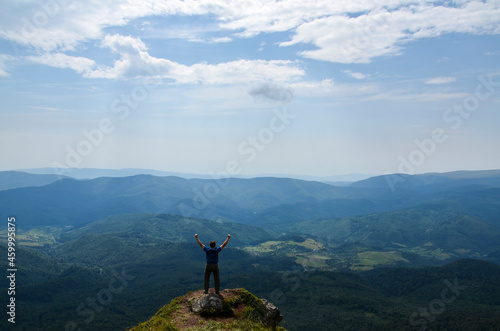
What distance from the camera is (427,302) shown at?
197 meters

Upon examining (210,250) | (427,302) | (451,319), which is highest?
(210,250)

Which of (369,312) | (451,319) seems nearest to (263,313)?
(451,319)

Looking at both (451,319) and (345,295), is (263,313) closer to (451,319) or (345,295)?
(451,319)

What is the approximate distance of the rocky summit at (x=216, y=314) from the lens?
1216 inches

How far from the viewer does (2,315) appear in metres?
177

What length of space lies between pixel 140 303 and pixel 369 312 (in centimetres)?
13157

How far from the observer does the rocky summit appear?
101 ft

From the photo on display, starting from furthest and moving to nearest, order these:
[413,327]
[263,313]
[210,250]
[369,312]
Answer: [369,312]
[413,327]
[263,313]
[210,250]

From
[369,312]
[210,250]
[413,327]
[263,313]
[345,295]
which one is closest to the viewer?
[210,250]

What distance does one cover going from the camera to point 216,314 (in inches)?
1281

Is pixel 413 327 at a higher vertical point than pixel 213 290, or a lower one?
lower

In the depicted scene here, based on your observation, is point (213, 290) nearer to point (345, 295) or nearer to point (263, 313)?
point (263, 313)

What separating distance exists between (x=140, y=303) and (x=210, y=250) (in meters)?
190

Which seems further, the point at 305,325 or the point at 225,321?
the point at 305,325
